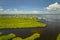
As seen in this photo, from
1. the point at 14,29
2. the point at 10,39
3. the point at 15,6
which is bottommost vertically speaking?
the point at 10,39

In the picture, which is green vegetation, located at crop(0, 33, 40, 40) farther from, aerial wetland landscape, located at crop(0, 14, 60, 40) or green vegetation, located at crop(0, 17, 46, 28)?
green vegetation, located at crop(0, 17, 46, 28)

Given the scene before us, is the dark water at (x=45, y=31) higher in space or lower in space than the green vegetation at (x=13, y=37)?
higher

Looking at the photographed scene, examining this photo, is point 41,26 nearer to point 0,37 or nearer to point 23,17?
point 23,17

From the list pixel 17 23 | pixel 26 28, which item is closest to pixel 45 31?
pixel 26 28

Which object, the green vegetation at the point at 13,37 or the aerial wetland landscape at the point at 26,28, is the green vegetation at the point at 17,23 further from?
the green vegetation at the point at 13,37

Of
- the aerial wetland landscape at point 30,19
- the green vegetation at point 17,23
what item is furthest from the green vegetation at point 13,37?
the green vegetation at point 17,23

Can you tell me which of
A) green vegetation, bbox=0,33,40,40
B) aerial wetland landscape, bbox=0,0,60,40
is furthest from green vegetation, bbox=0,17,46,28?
green vegetation, bbox=0,33,40,40

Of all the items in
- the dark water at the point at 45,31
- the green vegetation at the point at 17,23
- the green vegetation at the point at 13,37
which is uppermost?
the green vegetation at the point at 17,23

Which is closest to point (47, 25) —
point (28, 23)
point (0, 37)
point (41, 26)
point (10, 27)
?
point (41, 26)

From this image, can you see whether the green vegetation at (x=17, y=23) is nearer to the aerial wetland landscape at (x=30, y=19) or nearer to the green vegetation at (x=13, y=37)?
the aerial wetland landscape at (x=30, y=19)
